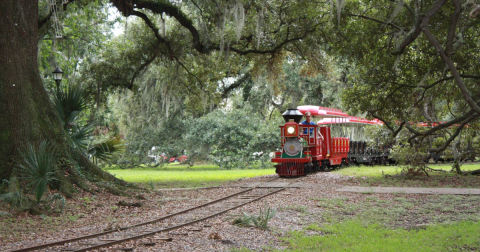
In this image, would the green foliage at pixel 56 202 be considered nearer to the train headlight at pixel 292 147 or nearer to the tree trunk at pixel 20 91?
the tree trunk at pixel 20 91

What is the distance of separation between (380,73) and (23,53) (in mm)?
12310

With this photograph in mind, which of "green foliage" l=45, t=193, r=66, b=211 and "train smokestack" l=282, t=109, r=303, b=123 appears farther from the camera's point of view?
"train smokestack" l=282, t=109, r=303, b=123

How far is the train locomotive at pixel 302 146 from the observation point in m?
18.3

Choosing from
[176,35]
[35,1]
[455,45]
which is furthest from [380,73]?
[35,1]

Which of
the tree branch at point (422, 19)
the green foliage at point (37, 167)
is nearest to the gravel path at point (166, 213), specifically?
the green foliage at point (37, 167)

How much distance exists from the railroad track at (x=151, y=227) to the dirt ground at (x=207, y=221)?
23cm

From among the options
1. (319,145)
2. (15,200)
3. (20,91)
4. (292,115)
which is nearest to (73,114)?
(20,91)

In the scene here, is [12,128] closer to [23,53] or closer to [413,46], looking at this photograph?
[23,53]

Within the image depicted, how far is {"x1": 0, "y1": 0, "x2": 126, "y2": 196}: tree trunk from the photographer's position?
10141mm

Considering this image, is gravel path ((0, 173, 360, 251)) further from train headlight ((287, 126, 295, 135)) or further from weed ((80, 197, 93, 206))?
train headlight ((287, 126, 295, 135))

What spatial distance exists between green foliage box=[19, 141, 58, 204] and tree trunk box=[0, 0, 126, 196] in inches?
11.0

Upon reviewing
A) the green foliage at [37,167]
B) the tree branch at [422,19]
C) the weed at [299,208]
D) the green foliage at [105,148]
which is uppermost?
the tree branch at [422,19]

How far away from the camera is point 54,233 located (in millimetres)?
7637

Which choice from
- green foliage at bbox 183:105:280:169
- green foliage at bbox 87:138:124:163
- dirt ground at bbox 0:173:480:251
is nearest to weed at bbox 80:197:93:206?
dirt ground at bbox 0:173:480:251
